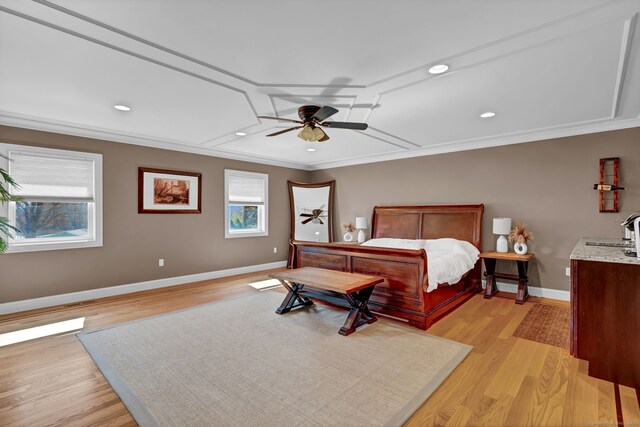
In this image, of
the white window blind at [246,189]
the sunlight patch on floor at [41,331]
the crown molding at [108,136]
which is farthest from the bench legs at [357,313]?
the crown molding at [108,136]

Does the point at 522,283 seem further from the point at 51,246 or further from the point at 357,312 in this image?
the point at 51,246

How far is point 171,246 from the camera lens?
543 cm

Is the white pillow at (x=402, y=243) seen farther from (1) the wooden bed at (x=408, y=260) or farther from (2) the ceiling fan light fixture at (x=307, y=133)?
(2) the ceiling fan light fixture at (x=307, y=133)

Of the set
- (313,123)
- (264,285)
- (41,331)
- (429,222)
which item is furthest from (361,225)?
(41,331)

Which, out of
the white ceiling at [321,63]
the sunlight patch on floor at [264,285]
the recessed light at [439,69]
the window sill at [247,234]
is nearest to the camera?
the white ceiling at [321,63]

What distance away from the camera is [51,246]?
422 cm

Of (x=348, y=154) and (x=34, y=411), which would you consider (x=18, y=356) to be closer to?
(x=34, y=411)

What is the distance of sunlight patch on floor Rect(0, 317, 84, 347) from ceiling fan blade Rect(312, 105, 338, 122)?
3573 millimetres

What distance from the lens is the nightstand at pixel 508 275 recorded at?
433 cm

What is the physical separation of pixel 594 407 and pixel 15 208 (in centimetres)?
639

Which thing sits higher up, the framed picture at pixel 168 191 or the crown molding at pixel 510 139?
the crown molding at pixel 510 139

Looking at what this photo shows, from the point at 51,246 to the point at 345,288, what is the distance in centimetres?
419

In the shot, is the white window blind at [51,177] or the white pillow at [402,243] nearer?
the white window blind at [51,177]

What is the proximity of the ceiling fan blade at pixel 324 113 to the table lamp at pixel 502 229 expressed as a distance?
10.8 ft
